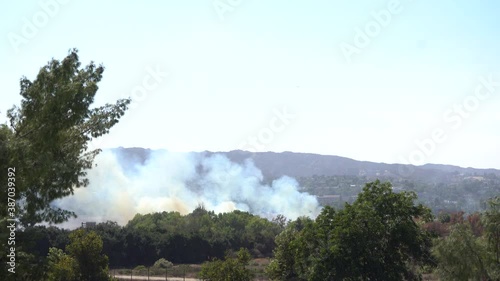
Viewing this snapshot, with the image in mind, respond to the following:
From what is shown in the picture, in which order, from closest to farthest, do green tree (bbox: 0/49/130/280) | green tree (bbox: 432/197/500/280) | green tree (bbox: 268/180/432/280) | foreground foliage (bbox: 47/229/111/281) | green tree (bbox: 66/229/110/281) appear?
green tree (bbox: 0/49/130/280)
green tree (bbox: 268/180/432/280)
green tree (bbox: 432/197/500/280)
foreground foliage (bbox: 47/229/111/281)
green tree (bbox: 66/229/110/281)

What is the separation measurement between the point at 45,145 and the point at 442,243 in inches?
686

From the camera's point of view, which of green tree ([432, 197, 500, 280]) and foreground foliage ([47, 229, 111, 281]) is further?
foreground foliage ([47, 229, 111, 281])

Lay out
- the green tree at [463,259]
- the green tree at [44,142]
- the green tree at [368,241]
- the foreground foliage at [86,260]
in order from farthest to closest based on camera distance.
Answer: the foreground foliage at [86,260], the green tree at [463,259], the green tree at [368,241], the green tree at [44,142]

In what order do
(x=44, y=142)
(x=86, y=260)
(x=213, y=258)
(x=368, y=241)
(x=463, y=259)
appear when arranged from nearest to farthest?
(x=44, y=142), (x=368, y=241), (x=463, y=259), (x=213, y=258), (x=86, y=260)

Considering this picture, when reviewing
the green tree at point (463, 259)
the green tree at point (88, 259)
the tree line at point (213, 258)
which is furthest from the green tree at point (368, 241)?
the green tree at point (88, 259)

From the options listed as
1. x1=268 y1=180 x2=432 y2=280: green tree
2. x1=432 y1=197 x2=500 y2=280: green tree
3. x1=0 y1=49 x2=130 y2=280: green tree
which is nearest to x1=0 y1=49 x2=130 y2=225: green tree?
x1=0 y1=49 x2=130 y2=280: green tree

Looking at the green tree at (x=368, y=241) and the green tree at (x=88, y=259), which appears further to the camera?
the green tree at (x=88, y=259)

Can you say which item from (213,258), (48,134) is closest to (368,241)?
(213,258)

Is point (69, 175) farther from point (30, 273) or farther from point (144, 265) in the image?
point (144, 265)

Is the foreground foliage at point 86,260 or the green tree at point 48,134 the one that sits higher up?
the green tree at point 48,134

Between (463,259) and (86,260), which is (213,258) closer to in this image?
(86,260)

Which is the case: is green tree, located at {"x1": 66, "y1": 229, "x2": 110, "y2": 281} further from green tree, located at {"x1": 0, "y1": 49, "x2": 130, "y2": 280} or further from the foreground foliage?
green tree, located at {"x1": 0, "y1": 49, "x2": 130, "y2": 280}

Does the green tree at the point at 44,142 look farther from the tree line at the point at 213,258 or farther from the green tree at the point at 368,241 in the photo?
the green tree at the point at 368,241

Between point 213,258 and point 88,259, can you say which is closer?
point 213,258
